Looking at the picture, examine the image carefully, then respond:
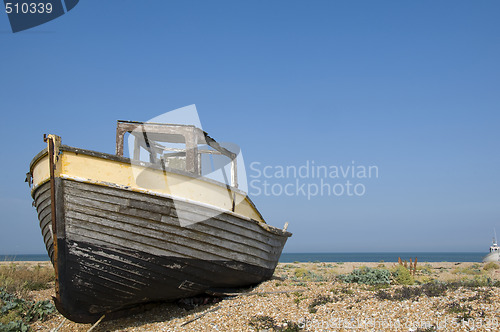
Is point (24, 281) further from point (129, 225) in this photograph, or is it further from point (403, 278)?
point (403, 278)

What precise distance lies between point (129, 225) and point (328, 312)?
3.75m

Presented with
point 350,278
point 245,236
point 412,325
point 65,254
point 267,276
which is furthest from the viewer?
point 350,278

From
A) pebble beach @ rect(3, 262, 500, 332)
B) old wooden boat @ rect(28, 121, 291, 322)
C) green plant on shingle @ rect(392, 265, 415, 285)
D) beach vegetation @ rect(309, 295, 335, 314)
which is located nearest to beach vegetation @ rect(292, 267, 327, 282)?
green plant on shingle @ rect(392, 265, 415, 285)

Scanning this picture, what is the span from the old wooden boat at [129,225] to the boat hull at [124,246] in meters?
0.02

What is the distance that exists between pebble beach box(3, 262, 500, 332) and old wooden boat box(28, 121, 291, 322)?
46cm

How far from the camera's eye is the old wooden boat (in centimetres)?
590

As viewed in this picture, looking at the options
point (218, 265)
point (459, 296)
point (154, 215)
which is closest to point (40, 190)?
point (154, 215)

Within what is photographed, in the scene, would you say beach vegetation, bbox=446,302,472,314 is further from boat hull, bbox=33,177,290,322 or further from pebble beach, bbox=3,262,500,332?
boat hull, bbox=33,177,290,322

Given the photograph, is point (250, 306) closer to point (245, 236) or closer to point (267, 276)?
point (245, 236)

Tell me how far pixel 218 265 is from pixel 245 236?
813 mm

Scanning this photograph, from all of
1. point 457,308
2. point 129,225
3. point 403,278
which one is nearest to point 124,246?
point 129,225

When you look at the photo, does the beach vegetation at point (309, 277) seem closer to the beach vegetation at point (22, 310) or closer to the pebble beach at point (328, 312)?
the pebble beach at point (328, 312)

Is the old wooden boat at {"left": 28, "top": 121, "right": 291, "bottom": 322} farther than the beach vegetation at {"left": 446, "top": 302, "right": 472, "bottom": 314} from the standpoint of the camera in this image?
Yes

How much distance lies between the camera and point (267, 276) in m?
9.35
